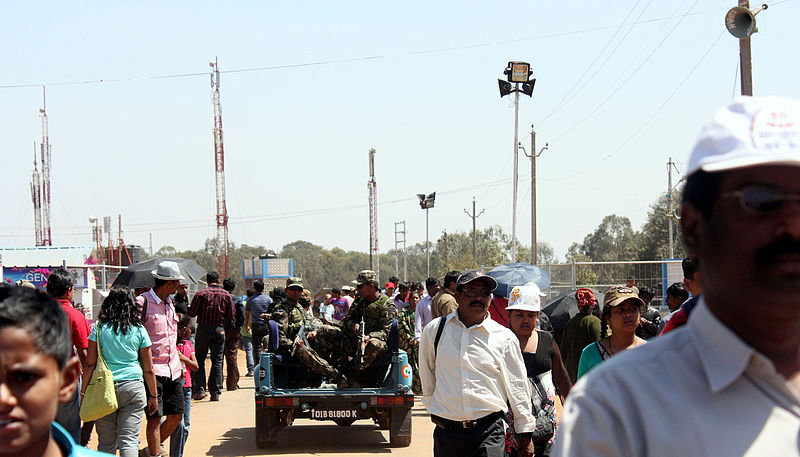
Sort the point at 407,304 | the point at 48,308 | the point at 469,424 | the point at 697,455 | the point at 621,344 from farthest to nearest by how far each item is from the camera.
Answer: the point at 407,304 → the point at 469,424 → the point at 621,344 → the point at 48,308 → the point at 697,455

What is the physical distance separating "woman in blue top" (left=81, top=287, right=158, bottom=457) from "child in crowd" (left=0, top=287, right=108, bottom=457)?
5.88 metres

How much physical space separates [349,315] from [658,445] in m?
11.0

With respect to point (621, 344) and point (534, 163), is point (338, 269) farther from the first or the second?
point (621, 344)

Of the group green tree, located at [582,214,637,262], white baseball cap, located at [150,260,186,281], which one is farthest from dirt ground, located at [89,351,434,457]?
green tree, located at [582,214,637,262]

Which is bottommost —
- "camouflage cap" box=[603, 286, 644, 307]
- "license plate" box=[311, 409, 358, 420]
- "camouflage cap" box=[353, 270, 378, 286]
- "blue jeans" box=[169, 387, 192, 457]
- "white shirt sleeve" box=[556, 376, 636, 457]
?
"license plate" box=[311, 409, 358, 420]

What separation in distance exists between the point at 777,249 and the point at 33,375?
5.85 feet

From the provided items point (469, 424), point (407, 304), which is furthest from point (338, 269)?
point (469, 424)

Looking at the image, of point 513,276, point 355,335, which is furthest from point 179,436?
point 513,276

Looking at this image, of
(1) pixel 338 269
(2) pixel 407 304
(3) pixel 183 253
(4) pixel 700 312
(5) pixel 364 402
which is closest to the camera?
(4) pixel 700 312

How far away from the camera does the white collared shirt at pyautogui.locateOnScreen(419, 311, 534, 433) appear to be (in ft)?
22.4

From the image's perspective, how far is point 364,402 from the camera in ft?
40.5

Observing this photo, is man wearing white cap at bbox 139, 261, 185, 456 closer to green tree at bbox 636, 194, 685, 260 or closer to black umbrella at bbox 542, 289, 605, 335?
black umbrella at bbox 542, 289, 605, 335

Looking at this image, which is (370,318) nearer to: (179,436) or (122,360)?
(179,436)

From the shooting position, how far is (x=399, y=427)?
1240 cm
